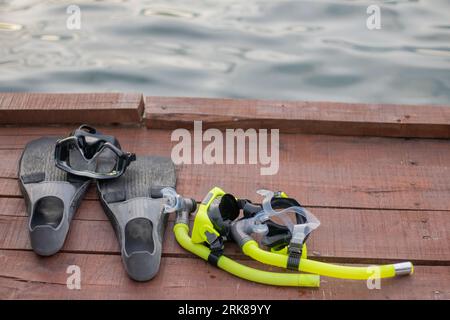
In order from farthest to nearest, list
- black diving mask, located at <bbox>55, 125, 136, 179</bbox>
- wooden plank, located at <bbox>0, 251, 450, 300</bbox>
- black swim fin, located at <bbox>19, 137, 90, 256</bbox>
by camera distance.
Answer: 1. black diving mask, located at <bbox>55, 125, 136, 179</bbox>
2. black swim fin, located at <bbox>19, 137, 90, 256</bbox>
3. wooden plank, located at <bbox>0, 251, 450, 300</bbox>

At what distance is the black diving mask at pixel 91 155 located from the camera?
2551mm

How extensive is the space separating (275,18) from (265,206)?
117 inches

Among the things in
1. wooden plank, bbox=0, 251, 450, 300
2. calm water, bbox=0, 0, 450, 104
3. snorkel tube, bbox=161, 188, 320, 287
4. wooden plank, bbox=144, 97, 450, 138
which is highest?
wooden plank, bbox=144, 97, 450, 138

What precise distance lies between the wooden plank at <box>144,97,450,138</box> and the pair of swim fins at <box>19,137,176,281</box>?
0.88 feet

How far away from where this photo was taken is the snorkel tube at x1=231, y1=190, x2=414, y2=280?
218 cm

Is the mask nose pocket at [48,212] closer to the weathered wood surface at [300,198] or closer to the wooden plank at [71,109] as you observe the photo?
the weathered wood surface at [300,198]

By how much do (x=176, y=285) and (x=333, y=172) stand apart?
830 millimetres

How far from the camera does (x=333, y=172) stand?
107 inches

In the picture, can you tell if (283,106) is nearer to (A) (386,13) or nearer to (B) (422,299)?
(B) (422,299)

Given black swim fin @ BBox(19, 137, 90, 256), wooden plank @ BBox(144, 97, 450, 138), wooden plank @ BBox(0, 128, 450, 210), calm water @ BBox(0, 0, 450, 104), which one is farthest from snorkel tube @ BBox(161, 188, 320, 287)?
calm water @ BBox(0, 0, 450, 104)

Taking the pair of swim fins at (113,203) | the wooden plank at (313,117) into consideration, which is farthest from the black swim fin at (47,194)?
the wooden plank at (313,117)

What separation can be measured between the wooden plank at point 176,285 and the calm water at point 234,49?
217 cm

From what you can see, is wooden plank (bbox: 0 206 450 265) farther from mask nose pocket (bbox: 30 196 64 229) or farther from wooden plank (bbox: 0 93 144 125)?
wooden plank (bbox: 0 93 144 125)
